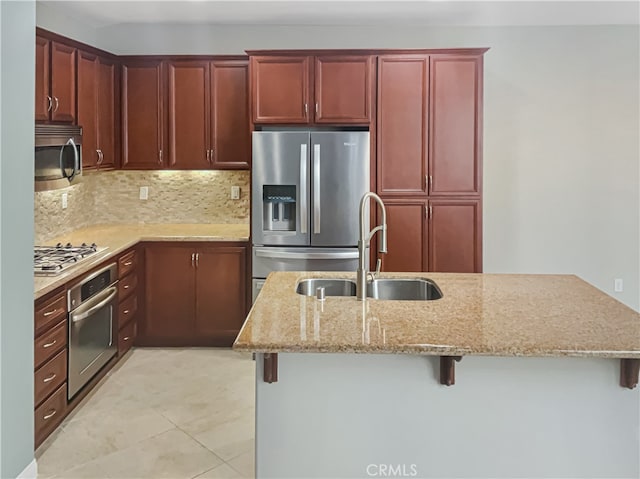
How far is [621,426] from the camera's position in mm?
2236

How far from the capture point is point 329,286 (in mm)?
2998

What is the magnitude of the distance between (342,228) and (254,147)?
0.89 metres

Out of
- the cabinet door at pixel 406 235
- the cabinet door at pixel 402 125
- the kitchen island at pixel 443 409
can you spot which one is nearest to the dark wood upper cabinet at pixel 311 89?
the cabinet door at pixel 402 125

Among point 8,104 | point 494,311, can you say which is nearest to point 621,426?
point 494,311

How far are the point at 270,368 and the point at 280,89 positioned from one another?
2826 mm

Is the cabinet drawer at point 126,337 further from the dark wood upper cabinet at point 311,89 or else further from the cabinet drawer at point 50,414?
the dark wood upper cabinet at point 311,89

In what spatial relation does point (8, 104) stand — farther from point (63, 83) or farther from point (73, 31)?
point (73, 31)

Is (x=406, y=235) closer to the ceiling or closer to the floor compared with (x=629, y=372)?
closer to the ceiling

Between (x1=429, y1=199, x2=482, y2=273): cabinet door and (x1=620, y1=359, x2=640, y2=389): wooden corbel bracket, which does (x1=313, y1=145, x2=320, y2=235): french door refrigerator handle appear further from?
(x1=620, y1=359, x2=640, y2=389): wooden corbel bracket

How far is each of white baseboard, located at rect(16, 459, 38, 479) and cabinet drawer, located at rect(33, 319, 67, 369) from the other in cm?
47

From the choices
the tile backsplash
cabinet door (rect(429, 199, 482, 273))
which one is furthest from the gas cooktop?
cabinet door (rect(429, 199, 482, 273))

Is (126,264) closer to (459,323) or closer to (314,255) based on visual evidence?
(314,255)

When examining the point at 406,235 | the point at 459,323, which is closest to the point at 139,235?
the point at 406,235

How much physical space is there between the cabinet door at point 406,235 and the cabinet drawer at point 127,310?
196 cm
